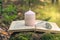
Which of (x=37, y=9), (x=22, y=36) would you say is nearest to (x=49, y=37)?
(x=22, y=36)

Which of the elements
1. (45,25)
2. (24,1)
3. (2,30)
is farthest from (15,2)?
(45,25)

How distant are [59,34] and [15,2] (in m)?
3.00

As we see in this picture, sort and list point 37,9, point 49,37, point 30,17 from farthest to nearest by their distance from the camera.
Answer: point 37,9
point 30,17
point 49,37

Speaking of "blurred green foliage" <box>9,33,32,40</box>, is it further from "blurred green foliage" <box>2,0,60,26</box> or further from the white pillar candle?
"blurred green foliage" <box>2,0,60,26</box>

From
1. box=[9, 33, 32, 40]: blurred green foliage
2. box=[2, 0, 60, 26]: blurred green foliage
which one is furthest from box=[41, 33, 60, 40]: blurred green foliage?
box=[2, 0, 60, 26]: blurred green foliage

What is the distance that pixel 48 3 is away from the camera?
5527mm

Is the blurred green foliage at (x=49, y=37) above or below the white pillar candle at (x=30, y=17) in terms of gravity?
below

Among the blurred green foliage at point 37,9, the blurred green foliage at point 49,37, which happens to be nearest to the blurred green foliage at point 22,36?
the blurred green foliage at point 49,37

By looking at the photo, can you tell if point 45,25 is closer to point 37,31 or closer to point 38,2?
point 37,31

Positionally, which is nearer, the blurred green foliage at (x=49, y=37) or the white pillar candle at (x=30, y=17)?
the blurred green foliage at (x=49, y=37)

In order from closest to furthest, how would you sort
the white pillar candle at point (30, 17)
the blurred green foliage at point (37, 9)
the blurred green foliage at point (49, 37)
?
1. the blurred green foliage at point (49, 37)
2. the white pillar candle at point (30, 17)
3. the blurred green foliage at point (37, 9)

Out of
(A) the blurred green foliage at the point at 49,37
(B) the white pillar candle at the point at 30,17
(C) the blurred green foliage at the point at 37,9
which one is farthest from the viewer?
(C) the blurred green foliage at the point at 37,9

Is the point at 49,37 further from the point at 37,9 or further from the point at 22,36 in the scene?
the point at 37,9

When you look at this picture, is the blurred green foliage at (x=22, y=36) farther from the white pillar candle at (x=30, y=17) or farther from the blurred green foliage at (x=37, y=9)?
the blurred green foliage at (x=37, y=9)
